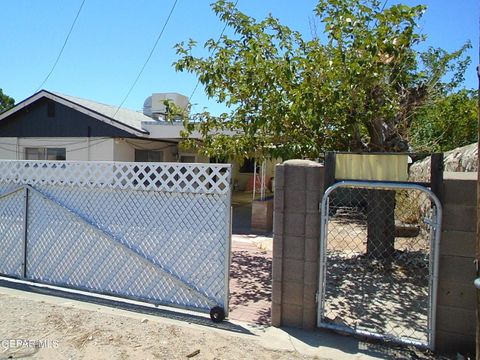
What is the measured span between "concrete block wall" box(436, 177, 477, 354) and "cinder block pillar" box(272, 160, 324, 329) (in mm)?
1173

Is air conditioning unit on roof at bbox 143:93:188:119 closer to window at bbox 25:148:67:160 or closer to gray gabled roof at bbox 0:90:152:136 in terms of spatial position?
gray gabled roof at bbox 0:90:152:136

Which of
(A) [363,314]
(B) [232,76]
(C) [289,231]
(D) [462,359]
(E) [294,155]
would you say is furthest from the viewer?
(B) [232,76]

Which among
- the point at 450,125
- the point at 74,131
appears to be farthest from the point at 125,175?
the point at 74,131

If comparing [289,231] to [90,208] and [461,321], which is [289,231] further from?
[90,208]

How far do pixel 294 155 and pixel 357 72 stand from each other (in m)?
1.46

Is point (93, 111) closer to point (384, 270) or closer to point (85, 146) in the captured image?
point (85, 146)

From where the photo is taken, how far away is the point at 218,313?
436 cm

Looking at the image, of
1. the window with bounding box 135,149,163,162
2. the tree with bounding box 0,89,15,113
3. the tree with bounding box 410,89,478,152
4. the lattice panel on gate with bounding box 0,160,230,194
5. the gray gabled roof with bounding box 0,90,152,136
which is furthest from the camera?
the tree with bounding box 0,89,15,113

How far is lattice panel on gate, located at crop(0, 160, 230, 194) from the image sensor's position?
14.9 ft

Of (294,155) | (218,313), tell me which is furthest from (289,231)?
(294,155)

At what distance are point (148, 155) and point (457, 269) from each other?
16.0 meters

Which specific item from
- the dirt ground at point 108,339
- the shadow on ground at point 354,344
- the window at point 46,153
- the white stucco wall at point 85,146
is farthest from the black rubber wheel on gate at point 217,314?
the window at point 46,153

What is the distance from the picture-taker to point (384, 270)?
21.3 feet

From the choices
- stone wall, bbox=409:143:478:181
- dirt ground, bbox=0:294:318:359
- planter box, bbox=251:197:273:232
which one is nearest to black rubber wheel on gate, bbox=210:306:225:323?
dirt ground, bbox=0:294:318:359
